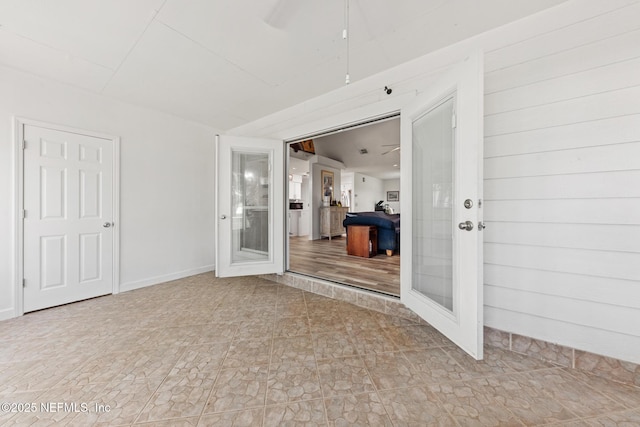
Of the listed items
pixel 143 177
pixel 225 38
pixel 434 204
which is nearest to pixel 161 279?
pixel 143 177

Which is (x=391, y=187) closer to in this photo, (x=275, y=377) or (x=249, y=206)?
(x=249, y=206)

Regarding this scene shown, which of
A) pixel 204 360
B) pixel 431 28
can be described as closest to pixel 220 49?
pixel 431 28

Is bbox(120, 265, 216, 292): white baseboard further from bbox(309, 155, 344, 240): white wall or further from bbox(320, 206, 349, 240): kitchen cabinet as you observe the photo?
bbox(320, 206, 349, 240): kitchen cabinet

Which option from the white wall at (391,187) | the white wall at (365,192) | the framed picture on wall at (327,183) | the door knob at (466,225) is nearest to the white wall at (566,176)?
the door knob at (466,225)

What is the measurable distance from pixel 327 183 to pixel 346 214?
2.08 m

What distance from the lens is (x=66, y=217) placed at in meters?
2.60

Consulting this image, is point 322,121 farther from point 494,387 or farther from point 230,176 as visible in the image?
point 494,387

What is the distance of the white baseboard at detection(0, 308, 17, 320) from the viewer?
87.1 inches

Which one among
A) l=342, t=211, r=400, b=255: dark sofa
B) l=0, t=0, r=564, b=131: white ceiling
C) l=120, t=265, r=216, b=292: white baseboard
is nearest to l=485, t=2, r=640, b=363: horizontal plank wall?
l=0, t=0, r=564, b=131: white ceiling

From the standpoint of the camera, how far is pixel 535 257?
162 cm

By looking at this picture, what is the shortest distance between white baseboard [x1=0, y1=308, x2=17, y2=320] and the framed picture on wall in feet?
19.9

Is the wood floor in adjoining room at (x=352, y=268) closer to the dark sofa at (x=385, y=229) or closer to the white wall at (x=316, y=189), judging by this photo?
the dark sofa at (x=385, y=229)

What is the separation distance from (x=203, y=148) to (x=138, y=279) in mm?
2193

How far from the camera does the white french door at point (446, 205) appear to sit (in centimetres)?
142
